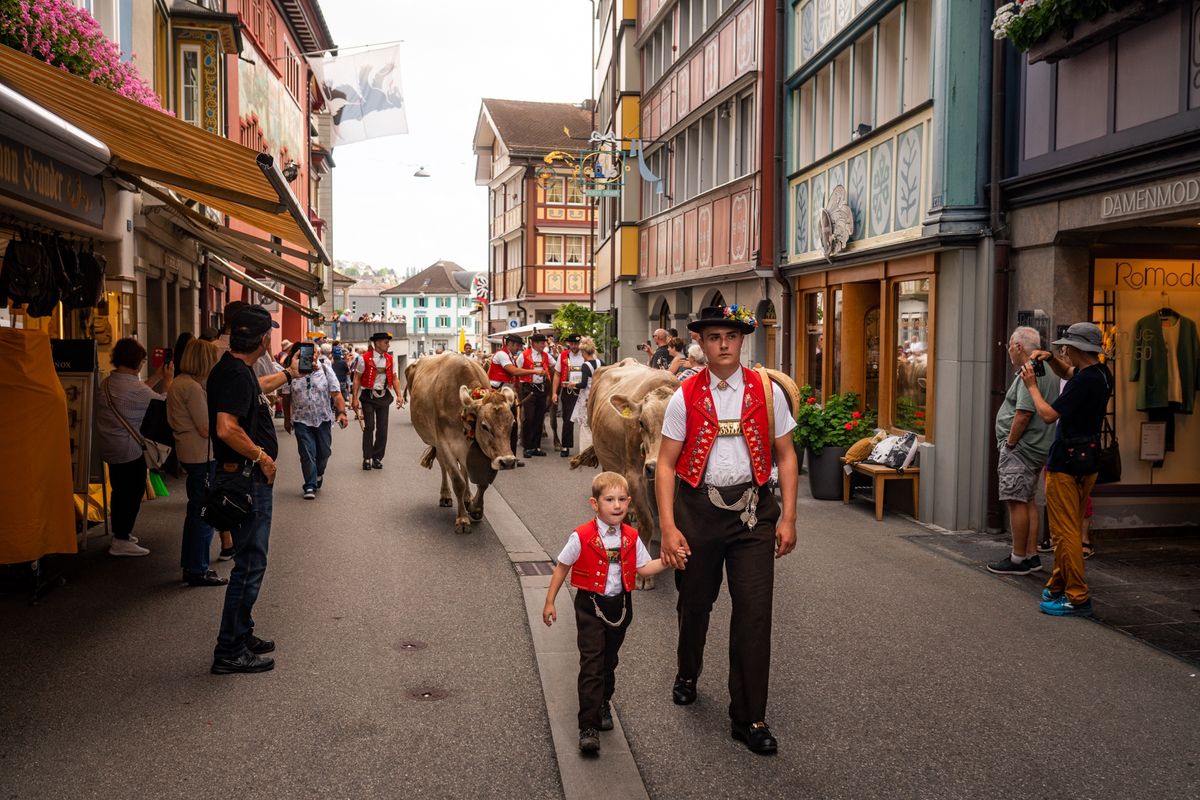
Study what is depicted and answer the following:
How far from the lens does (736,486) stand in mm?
5281

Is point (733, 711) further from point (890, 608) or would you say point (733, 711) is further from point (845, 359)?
point (845, 359)

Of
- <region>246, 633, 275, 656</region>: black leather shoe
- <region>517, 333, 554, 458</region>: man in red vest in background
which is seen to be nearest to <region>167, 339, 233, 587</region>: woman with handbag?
<region>246, 633, 275, 656</region>: black leather shoe

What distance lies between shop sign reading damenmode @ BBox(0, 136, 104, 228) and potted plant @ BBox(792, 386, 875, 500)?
7663 millimetres

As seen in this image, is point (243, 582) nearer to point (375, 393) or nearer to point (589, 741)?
point (589, 741)

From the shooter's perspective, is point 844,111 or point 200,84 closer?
point 844,111

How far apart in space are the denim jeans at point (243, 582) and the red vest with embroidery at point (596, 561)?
1.94 m

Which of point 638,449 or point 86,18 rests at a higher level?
point 86,18

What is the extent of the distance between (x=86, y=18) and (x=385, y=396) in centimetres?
706

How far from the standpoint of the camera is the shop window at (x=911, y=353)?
12.8m

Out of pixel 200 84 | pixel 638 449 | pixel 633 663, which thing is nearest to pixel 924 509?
pixel 638 449

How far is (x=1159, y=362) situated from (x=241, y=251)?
38.8 feet

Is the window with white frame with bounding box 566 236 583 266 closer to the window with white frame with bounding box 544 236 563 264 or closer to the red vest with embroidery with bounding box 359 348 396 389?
the window with white frame with bounding box 544 236 563 264

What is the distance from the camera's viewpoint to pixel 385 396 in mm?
15945

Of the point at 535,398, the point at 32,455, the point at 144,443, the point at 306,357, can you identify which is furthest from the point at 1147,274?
the point at 535,398
